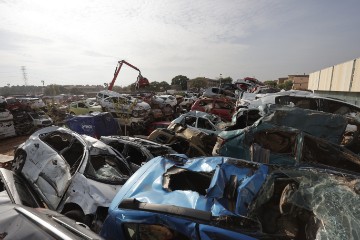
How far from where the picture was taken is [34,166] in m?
4.66

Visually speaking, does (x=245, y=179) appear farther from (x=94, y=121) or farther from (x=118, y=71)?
(x=118, y=71)

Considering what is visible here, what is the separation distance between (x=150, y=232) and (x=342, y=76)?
50.4 ft

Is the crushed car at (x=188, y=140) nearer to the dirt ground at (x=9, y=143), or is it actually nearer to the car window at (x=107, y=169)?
the car window at (x=107, y=169)

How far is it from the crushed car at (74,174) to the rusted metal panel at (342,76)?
42.5 feet

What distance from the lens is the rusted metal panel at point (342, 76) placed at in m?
12.6

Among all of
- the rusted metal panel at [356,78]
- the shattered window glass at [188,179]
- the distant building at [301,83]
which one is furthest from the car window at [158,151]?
the distant building at [301,83]

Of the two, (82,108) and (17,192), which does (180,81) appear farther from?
(17,192)

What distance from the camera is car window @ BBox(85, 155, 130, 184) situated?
14.0 feet

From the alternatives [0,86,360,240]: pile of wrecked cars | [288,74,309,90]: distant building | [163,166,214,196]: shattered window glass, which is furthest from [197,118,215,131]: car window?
[288,74,309,90]: distant building

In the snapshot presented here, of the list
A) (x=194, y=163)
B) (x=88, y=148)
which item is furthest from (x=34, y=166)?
(x=194, y=163)

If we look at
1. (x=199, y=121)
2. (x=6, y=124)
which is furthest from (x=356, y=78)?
(x=6, y=124)

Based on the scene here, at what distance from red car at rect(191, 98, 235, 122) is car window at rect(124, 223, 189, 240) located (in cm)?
1036

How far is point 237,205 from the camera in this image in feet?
8.32

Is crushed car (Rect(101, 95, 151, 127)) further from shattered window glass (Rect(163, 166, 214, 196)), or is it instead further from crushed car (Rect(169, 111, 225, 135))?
shattered window glass (Rect(163, 166, 214, 196))
